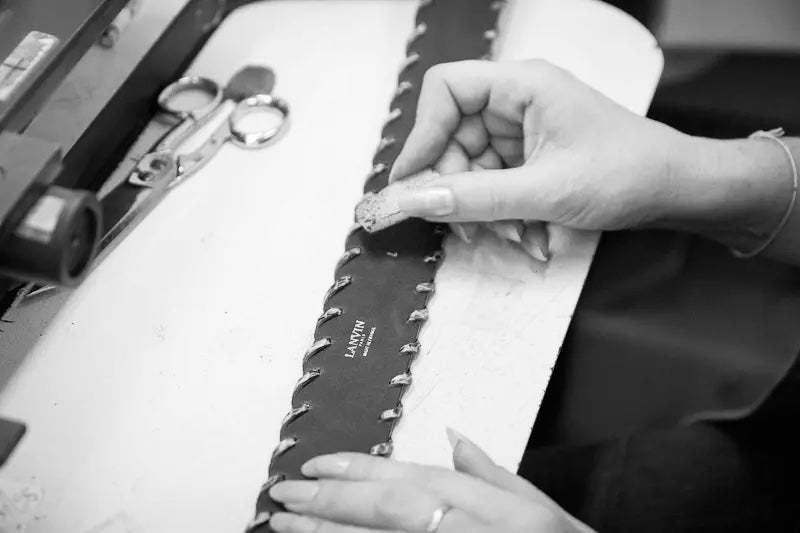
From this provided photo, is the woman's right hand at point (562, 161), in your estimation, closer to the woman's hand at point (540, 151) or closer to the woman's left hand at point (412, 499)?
the woman's hand at point (540, 151)

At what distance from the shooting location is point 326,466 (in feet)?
1.74

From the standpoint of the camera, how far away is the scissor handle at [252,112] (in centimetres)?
72

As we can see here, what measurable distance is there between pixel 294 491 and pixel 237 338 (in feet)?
0.48

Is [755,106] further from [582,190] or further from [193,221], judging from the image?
[193,221]

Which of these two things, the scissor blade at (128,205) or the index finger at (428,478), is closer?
the index finger at (428,478)

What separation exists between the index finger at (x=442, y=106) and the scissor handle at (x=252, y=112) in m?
0.14

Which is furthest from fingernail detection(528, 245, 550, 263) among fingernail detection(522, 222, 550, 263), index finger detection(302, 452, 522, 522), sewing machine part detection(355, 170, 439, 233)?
index finger detection(302, 452, 522, 522)

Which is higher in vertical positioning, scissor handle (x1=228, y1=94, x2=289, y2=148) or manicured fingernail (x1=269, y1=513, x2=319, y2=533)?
scissor handle (x1=228, y1=94, x2=289, y2=148)

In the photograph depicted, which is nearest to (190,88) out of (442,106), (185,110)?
(185,110)

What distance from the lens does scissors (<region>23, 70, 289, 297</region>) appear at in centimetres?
67

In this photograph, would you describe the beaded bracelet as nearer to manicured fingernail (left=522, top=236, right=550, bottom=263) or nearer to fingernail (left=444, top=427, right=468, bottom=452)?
manicured fingernail (left=522, top=236, right=550, bottom=263)

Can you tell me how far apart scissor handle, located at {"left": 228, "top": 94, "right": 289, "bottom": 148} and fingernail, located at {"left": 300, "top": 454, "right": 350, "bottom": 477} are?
0.33 meters

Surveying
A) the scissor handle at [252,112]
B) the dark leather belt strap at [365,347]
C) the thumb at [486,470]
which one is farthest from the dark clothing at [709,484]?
the scissor handle at [252,112]

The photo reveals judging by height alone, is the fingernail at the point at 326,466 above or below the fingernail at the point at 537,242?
below
